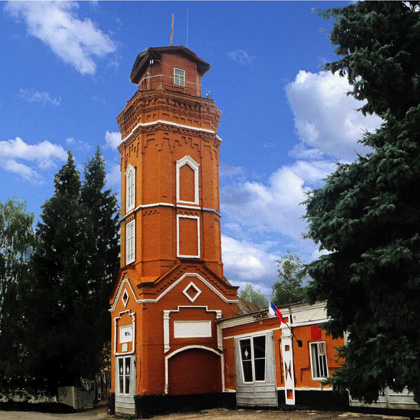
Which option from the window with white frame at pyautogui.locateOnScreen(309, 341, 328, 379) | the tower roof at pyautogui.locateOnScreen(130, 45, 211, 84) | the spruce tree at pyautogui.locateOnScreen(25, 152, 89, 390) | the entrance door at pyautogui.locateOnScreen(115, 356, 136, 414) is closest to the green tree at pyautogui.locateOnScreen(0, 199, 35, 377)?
the spruce tree at pyautogui.locateOnScreen(25, 152, 89, 390)

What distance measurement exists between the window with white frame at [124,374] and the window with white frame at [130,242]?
4464 millimetres

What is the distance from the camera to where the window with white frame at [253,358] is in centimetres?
1778

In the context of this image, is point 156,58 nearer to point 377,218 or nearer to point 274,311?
point 274,311

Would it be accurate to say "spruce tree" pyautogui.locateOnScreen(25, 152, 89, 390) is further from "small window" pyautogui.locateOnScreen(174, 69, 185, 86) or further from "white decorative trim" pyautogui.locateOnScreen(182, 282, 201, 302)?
"small window" pyautogui.locateOnScreen(174, 69, 185, 86)

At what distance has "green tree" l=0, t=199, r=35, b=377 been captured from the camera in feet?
85.3

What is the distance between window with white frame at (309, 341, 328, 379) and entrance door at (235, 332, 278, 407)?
213cm

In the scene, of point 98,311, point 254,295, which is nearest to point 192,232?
point 98,311

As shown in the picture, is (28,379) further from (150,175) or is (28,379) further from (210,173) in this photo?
(210,173)

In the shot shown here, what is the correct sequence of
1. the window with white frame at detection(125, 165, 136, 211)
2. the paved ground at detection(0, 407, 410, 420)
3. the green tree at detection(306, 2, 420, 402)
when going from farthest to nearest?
the window with white frame at detection(125, 165, 136, 211) → the paved ground at detection(0, 407, 410, 420) → the green tree at detection(306, 2, 420, 402)

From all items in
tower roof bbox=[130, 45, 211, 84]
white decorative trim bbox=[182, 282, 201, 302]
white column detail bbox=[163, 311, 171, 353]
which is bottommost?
white column detail bbox=[163, 311, 171, 353]

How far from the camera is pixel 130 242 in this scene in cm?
2289

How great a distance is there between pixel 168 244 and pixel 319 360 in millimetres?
8801

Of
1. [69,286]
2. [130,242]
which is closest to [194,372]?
[130,242]

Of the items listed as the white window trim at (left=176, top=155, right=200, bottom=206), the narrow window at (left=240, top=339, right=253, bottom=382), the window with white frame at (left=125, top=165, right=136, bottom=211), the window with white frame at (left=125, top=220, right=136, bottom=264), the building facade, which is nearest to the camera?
the building facade
